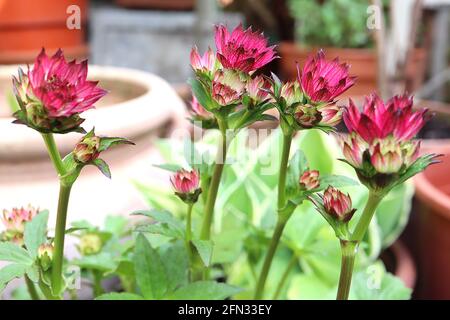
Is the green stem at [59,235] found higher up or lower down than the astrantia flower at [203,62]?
lower down

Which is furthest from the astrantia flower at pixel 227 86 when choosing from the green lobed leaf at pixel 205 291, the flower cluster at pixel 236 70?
the green lobed leaf at pixel 205 291

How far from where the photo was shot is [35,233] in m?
0.32

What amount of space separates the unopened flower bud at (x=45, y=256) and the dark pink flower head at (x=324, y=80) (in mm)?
147

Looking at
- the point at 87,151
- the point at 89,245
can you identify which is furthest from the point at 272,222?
the point at 87,151

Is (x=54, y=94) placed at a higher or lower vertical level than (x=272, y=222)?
higher

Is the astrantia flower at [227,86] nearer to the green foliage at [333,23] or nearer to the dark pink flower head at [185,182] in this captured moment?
the dark pink flower head at [185,182]

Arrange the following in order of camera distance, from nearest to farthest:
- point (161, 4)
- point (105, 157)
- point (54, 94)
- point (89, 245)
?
point (54, 94)
point (89, 245)
point (105, 157)
point (161, 4)

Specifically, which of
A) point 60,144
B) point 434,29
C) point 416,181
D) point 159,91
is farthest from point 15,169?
point 434,29

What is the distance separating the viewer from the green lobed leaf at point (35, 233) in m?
0.31

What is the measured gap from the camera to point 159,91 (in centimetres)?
61

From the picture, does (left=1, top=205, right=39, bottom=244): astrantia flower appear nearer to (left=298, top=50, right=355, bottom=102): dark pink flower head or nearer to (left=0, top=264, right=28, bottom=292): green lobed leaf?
(left=0, top=264, right=28, bottom=292): green lobed leaf

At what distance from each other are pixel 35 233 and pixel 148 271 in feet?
0.22

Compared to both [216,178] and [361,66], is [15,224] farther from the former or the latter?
[361,66]

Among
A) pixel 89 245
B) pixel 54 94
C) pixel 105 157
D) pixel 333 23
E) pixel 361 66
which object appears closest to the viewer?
pixel 54 94
